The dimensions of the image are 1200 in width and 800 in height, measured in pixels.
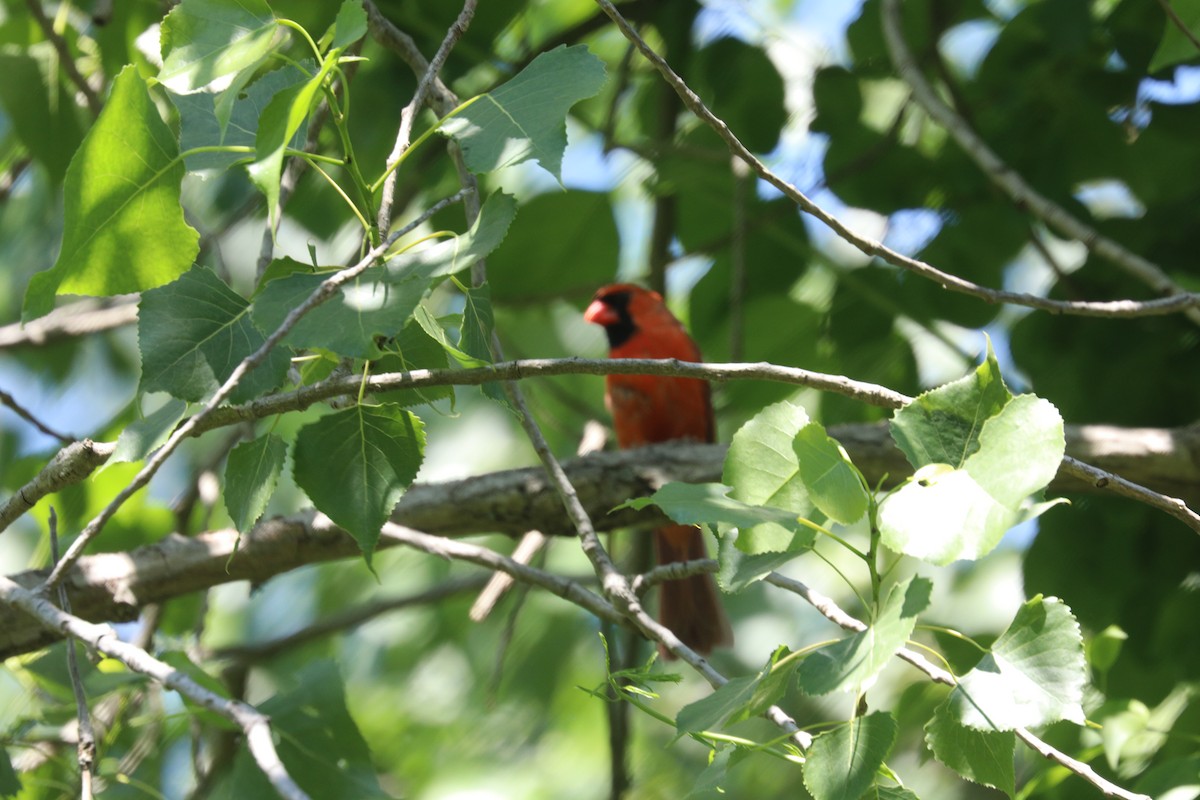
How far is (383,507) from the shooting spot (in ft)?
4.92

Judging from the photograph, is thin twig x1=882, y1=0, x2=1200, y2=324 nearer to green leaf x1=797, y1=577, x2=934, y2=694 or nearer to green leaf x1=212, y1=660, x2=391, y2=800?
green leaf x1=797, y1=577, x2=934, y2=694

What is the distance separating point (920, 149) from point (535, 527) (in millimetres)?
1613

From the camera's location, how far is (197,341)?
147 centimetres

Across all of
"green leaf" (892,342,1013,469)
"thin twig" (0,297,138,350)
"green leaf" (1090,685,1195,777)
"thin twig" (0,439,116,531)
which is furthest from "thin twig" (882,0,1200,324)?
"thin twig" (0,297,138,350)


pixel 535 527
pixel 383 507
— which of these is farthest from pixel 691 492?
pixel 535 527

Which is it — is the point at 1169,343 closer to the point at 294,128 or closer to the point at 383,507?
the point at 383,507

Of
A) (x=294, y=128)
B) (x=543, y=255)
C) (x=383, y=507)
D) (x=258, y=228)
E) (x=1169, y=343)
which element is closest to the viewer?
(x=294, y=128)

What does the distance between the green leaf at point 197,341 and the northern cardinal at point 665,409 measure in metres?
2.35

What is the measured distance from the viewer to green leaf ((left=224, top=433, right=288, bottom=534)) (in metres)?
1.50

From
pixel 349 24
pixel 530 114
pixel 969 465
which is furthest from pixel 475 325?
pixel 969 465

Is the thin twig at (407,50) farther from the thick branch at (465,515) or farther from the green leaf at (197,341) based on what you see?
the thick branch at (465,515)

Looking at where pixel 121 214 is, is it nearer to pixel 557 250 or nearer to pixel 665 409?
pixel 557 250

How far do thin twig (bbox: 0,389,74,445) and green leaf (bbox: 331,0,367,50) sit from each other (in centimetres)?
131

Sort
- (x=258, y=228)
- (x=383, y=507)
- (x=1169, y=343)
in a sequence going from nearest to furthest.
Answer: (x=383, y=507), (x=1169, y=343), (x=258, y=228)
